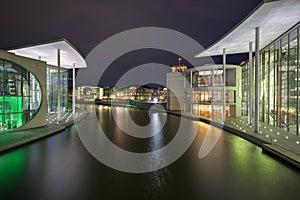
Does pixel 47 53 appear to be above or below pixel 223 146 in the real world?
above

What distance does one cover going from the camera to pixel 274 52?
14.5 m

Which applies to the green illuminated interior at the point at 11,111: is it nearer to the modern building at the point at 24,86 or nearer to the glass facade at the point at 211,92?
the modern building at the point at 24,86

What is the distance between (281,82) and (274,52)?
2.83 metres

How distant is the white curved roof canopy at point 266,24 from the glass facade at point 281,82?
2.41 ft

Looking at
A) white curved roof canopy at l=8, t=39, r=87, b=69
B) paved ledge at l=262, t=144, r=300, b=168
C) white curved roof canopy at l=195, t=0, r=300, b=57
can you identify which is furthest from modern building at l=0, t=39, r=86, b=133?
paved ledge at l=262, t=144, r=300, b=168

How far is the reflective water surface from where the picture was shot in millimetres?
4539

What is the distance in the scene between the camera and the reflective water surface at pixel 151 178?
454 centimetres

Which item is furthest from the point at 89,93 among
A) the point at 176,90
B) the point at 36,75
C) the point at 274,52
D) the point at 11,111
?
the point at 274,52

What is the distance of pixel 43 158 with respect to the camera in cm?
717

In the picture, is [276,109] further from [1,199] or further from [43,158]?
[1,199]

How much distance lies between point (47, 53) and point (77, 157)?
42.6 feet

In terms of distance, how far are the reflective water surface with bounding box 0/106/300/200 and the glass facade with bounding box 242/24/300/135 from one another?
5850 mm

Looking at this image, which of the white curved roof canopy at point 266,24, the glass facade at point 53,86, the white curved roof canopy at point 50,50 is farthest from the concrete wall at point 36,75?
the white curved roof canopy at point 266,24

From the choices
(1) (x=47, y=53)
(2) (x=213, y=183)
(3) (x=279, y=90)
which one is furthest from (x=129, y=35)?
(2) (x=213, y=183)
